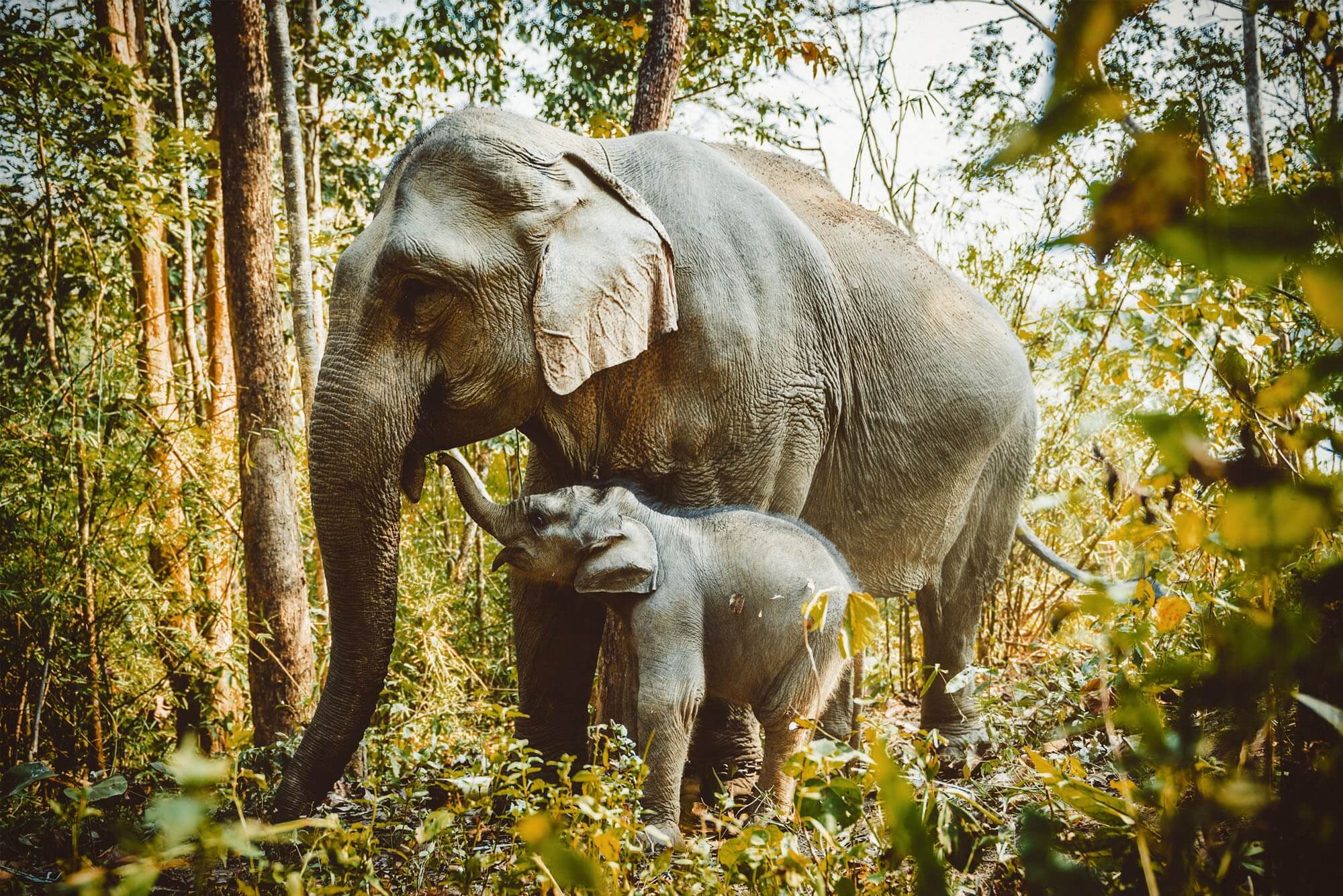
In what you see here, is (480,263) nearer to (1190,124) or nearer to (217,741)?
(1190,124)

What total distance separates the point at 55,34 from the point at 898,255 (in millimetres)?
3761

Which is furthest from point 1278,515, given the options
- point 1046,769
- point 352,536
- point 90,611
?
point 90,611

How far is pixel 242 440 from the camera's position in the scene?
13.1ft

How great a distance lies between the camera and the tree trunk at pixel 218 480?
5.04m

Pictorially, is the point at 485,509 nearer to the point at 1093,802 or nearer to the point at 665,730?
the point at 665,730

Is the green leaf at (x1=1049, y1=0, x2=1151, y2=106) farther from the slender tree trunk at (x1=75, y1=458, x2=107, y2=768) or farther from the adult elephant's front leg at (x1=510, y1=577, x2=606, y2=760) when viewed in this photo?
the slender tree trunk at (x1=75, y1=458, x2=107, y2=768)

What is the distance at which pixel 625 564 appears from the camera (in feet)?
8.91

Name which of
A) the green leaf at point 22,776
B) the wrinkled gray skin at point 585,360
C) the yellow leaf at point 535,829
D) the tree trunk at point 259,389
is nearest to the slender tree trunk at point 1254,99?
the wrinkled gray skin at point 585,360

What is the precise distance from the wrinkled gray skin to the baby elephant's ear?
27cm

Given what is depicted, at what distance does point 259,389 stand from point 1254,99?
180 inches

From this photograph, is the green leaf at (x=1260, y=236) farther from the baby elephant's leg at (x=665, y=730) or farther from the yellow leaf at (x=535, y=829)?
the baby elephant's leg at (x=665, y=730)

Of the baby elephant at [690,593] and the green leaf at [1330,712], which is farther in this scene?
the baby elephant at [690,593]

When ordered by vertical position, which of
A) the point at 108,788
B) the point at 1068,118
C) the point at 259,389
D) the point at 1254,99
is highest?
the point at 1254,99

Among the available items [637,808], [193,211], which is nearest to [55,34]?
[193,211]
